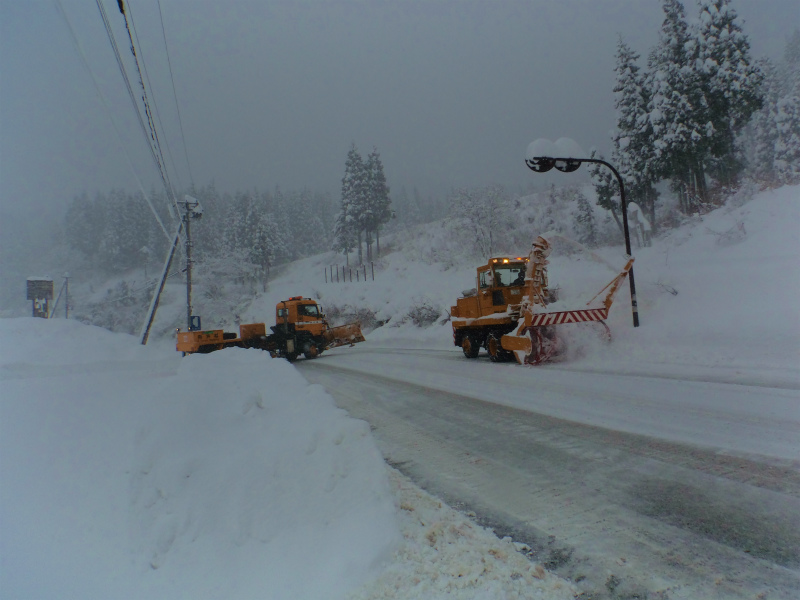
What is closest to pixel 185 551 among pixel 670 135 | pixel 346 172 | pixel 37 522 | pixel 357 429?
pixel 37 522

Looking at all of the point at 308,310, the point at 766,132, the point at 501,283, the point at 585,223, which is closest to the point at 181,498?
the point at 501,283

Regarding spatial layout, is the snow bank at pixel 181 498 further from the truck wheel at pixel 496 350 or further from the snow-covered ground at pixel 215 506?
the truck wheel at pixel 496 350

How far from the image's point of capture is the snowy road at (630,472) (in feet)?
8.63

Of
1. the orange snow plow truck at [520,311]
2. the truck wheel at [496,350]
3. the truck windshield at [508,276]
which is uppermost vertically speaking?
the truck windshield at [508,276]

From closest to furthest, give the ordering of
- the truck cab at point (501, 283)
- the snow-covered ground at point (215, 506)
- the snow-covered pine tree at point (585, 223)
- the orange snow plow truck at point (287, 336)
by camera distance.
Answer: the snow-covered ground at point (215, 506)
the truck cab at point (501, 283)
the orange snow plow truck at point (287, 336)
the snow-covered pine tree at point (585, 223)

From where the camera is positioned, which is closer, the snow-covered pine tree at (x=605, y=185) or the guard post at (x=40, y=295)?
the guard post at (x=40, y=295)

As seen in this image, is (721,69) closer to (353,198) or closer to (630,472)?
(630,472)

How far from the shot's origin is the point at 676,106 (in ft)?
96.2

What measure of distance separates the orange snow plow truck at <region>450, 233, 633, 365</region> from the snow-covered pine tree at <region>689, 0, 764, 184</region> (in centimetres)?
2407

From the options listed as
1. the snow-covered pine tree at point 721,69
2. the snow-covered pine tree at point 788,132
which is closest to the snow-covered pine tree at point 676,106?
the snow-covered pine tree at point 721,69

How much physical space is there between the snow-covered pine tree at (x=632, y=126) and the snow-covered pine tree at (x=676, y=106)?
2.15 feet

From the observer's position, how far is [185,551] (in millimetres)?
2854

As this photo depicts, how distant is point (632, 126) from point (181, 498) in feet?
121

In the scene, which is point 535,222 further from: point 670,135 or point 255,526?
point 255,526
